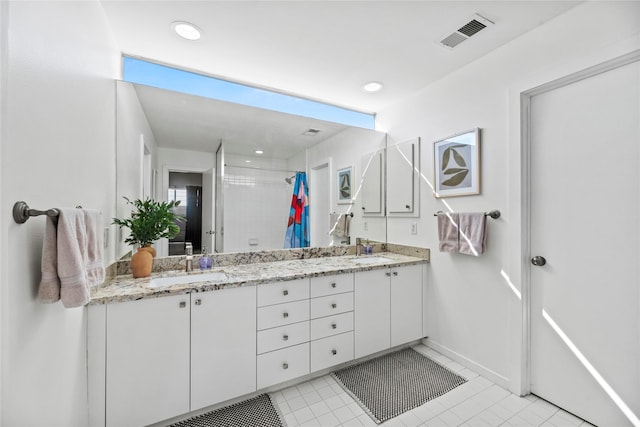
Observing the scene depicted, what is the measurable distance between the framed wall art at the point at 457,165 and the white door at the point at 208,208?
6.10 ft

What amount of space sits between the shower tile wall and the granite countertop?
0.19 m

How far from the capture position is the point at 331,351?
207 cm

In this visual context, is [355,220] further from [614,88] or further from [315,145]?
[614,88]

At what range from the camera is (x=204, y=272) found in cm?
204

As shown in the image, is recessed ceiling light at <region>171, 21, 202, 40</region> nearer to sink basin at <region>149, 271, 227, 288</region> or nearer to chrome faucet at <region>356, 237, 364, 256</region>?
sink basin at <region>149, 271, 227, 288</region>

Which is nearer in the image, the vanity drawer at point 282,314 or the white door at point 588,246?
the white door at point 588,246

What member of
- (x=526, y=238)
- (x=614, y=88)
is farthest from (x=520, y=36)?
(x=526, y=238)

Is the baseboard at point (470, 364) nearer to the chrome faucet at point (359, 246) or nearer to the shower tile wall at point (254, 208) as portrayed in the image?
the chrome faucet at point (359, 246)

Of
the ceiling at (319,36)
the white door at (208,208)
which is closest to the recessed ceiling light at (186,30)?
the ceiling at (319,36)

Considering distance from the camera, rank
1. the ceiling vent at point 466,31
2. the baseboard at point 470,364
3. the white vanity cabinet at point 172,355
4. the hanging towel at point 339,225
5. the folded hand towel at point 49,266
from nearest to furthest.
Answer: the folded hand towel at point 49,266 < the white vanity cabinet at point 172,355 < the ceiling vent at point 466,31 < the baseboard at point 470,364 < the hanging towel at point 339,225

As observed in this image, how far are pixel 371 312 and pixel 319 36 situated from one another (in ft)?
6.73

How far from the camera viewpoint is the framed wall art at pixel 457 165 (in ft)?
6.97

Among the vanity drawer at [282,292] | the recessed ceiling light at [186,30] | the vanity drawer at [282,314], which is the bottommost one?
the vanity drawer at [282,314]

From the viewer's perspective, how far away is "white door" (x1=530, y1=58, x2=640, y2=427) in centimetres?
146
